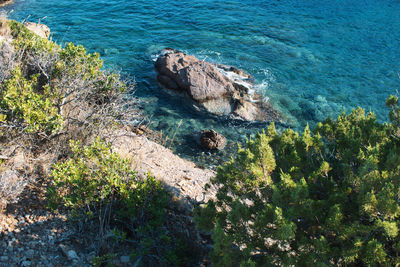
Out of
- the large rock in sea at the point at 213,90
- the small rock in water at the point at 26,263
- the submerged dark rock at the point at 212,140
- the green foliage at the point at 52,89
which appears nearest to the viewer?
the small rock in water at the point at 26,263

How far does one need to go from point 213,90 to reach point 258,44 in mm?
8053

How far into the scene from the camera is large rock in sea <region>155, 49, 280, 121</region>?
14414 mm

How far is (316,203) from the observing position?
219 inches

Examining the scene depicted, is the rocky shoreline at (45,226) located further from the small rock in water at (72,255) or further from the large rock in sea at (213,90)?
the large rock in sea at (213,90)

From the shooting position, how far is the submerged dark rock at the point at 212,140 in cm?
1230

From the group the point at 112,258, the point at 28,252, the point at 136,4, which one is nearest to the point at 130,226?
the point at 112,258

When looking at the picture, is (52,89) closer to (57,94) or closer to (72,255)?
(57,94)

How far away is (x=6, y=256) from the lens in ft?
19.5

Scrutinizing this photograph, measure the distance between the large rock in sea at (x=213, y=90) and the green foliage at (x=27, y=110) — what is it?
25.3 ft

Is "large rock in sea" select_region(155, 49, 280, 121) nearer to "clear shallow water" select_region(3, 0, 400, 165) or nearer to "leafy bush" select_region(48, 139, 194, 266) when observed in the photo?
"clear shallow water" select_region(3, 0, 400, 165)

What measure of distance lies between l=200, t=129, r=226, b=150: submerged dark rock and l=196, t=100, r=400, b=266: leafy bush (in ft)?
16.9

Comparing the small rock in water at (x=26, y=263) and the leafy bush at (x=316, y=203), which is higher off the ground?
the leafy bush at (x=316, y=203)

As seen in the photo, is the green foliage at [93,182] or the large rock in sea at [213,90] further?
the large rock in sea at [213,90]

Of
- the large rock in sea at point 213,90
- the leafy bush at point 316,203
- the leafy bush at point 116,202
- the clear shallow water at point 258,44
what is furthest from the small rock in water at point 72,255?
the large rock in sea at point 213,90
